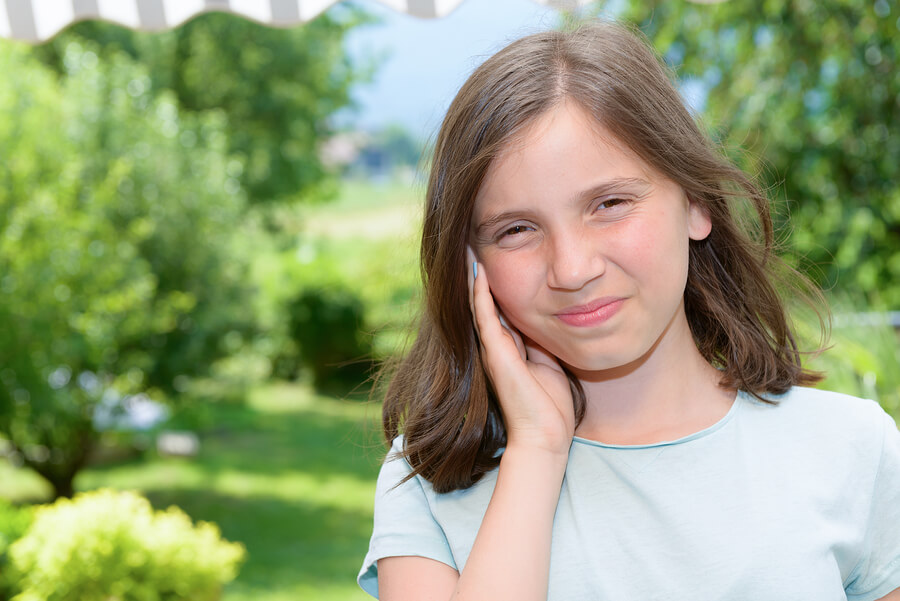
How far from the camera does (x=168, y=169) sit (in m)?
7.28

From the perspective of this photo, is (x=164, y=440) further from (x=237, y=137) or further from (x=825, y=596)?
(x=825, y=596)

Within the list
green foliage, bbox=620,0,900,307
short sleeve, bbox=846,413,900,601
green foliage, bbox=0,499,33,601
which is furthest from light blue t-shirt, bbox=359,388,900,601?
green foliage, bbox=620,0,900,307

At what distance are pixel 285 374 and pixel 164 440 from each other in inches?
132

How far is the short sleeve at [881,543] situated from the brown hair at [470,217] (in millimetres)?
204

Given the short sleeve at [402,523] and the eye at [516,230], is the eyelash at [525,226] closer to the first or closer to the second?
the eye at [516,230]

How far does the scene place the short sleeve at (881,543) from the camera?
118cm

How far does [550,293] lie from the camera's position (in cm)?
116

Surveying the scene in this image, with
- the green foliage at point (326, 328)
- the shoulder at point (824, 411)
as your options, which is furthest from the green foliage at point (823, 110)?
the green foliage at point (326, 328)

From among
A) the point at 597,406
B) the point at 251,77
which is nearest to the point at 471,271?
the point at 597,406

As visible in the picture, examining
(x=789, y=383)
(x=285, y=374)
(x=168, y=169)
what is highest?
(x=285, y=374)

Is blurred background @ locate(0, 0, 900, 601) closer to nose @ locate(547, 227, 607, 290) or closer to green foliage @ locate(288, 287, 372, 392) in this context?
green foliage @ locate(288, 287, 372, 392)

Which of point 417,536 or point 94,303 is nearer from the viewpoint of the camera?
point 417,536

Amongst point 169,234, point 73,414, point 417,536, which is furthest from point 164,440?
point 417,536

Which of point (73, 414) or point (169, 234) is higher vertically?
point (169, 234)
